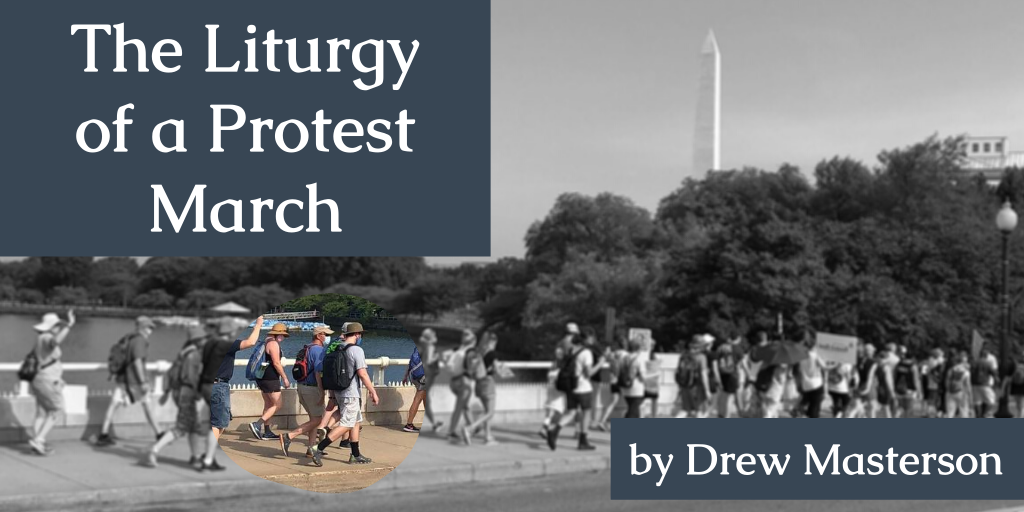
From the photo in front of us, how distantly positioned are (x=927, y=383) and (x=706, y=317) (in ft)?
81.7

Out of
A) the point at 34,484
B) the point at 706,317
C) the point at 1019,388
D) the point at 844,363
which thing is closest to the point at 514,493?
the point at 34,484

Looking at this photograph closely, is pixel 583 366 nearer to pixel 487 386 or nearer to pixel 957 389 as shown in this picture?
pixel 487 386

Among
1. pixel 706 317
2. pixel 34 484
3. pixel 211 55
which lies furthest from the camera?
pixel 706 317

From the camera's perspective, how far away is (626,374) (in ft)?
51.3

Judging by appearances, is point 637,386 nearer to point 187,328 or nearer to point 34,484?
point 187,328

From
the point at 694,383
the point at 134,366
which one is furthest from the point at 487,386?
the point at 134,366

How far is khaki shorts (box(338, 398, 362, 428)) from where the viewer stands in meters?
1.12

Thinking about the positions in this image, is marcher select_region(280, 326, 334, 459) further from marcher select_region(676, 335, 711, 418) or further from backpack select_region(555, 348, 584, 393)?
marcher select_region(676, 335, 711, 418)

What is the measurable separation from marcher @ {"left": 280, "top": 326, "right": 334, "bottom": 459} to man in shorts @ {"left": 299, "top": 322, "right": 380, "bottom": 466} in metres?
0.02

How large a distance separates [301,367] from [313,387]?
3 cm

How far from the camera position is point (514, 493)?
11.4m

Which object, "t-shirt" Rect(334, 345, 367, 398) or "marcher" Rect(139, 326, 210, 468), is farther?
"marcher" Rect(139, 326, 210, 468)

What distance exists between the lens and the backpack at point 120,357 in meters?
11.9

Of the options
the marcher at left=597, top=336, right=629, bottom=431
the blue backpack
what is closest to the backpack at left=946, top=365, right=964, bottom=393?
the marcher at left=597, top=336, right=629, bottom=431
